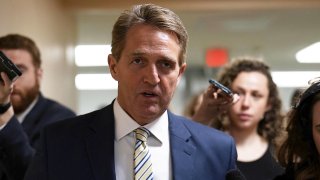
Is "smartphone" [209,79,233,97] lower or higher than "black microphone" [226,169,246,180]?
higher

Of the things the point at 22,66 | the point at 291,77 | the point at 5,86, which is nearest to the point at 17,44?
the point at 22,66

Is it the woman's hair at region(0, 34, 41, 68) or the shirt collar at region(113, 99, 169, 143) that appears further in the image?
the woman's hair at region(0, 34, 41, 68)

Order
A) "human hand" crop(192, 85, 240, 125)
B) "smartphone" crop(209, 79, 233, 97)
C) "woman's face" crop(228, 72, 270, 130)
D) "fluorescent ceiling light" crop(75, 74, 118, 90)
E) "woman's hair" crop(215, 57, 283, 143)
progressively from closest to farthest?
"smartphone" crop(209, 79, 233, 97) < "human hand" crop(192, 85, 240, 125) < "woman's face" crop(228, 72, 270, 130) < "woman's hair" crop(215, 57, 283, 143) < "fluorescent ceiling light" crop(75, 74, 118, 90)

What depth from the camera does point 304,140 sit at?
5.38 ft

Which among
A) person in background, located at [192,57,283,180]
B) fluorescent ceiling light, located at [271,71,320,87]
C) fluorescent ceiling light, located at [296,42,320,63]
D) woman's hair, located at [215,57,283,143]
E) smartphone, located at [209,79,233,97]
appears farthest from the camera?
fluorescent ceiling light, located at [271,71,320,87]

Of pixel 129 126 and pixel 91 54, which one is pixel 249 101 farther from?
pixel 91 54

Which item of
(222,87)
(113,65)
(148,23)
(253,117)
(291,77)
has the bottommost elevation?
(291,77)

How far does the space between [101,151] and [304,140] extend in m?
0.76

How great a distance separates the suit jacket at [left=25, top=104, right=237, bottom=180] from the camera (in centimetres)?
130

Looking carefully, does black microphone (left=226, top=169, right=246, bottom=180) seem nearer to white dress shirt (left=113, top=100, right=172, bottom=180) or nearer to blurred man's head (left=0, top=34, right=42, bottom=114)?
white dress shirt (left=113, top=100, right=172, bottom=180)

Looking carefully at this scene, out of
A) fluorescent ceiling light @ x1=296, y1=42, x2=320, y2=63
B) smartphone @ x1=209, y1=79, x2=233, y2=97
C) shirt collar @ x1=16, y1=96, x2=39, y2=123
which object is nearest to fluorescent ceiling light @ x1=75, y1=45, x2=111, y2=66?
fluorescent ceiling light @ x1=296, y1=42, x2=320, y2=63

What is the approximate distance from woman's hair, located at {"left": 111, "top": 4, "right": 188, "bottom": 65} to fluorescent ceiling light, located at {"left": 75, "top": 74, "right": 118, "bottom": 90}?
8013mm

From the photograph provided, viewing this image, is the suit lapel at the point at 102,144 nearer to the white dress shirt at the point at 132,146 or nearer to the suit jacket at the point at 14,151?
the white dress shirt at the point at 132,146

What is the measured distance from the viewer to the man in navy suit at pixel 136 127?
4.27 feet
